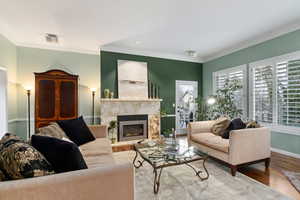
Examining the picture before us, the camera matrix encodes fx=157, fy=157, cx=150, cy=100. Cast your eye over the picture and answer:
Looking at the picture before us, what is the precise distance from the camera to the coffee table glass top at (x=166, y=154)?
7.04 ft

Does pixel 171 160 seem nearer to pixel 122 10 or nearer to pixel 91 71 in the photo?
pixel 122 10

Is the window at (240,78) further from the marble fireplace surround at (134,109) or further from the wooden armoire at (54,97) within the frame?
the wooden armoire at (54,97)

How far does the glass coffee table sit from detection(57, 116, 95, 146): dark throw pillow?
92cm

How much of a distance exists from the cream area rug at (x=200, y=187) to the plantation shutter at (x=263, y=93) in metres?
2.14

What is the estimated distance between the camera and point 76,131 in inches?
106

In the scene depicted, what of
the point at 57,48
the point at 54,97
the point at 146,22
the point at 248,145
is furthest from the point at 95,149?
the point at 57,48

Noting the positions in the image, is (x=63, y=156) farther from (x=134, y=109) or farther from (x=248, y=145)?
(x=134, y=109)

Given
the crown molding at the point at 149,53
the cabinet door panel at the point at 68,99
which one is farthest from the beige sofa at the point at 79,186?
the crown molding at the point at 149,53

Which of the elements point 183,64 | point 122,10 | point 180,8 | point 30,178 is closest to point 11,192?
point 30,178

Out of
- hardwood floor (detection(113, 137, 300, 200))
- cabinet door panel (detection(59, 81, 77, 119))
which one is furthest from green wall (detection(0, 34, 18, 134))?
hardwood floor (detection(113, 137, 300, 200))

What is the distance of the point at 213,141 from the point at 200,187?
3.47 ft

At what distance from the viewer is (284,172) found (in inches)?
102

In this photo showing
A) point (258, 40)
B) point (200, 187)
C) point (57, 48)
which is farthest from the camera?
point (57, 48)

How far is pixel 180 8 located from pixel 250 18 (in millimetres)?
1475
